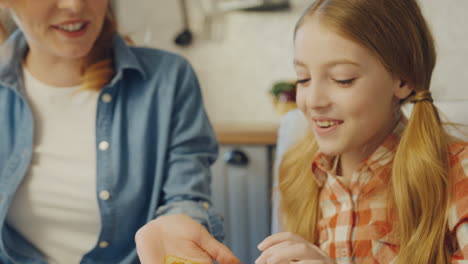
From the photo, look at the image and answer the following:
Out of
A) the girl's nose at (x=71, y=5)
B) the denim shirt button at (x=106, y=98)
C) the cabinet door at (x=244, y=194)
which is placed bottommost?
the cabinet door at (x=244, y=194)

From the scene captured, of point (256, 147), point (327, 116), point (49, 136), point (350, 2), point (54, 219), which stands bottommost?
point (256, 147)

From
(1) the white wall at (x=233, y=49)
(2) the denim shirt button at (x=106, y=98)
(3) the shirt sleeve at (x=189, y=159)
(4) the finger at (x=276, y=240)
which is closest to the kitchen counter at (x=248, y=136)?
(1) the white wall at (x=233, y=49)

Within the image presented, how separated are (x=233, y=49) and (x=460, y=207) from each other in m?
1.75

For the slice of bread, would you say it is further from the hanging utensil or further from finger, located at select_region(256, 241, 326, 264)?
the hanging utensil

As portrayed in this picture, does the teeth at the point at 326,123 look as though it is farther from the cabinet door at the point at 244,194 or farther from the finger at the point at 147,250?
the cabinet door at the point at 244,194

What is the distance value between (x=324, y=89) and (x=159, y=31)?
1861mm

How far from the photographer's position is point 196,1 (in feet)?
8.00

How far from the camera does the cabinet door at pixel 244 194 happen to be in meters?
1.93

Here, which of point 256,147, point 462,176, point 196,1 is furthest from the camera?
point 196,1

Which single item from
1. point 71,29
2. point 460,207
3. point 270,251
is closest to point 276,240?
point 270,251

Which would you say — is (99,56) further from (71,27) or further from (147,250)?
(147,250)

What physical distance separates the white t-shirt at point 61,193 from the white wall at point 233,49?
1316 millimetres

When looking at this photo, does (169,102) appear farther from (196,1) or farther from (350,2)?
(196,1)

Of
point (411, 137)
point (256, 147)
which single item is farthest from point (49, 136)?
point (256, 147)
